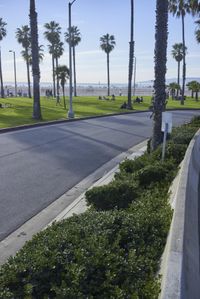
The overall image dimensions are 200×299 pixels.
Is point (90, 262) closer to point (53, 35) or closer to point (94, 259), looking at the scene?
point (94, 259)

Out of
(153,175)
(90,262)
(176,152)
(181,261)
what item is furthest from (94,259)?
(176,152)

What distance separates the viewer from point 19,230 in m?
7.50

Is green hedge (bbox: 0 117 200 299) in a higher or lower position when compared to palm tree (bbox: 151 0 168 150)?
lower

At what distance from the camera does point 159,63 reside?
13.4 meters

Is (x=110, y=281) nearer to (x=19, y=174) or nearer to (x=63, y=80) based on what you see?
(x=19, y=174)

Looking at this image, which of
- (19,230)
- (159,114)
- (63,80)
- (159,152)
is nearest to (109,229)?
(19,230)

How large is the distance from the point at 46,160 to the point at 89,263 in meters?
10.1

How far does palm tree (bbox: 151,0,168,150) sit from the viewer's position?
1322 centimetres

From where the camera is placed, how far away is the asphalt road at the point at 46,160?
9.03m

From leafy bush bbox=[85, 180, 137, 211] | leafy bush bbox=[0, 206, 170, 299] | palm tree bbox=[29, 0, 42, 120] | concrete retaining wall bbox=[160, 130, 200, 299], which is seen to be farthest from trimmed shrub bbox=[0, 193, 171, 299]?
palm tree bbox=[29, 0, 42, 120]

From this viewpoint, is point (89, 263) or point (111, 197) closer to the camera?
point (89, 263)

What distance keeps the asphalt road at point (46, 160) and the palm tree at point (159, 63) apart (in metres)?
2.22

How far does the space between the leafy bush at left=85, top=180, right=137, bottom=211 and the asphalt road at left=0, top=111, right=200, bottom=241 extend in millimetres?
1492

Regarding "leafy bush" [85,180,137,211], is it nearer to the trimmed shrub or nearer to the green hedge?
the green hedge
